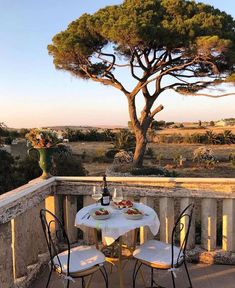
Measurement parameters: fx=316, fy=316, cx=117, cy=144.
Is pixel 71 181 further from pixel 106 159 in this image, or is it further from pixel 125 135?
pixel 125 135

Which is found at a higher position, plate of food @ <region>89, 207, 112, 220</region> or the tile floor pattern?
plate of food @ <region>89, 207, 112, 220</region>

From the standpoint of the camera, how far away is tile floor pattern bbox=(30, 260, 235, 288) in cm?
252

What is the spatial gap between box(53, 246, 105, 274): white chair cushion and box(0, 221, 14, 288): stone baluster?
1.02 feet

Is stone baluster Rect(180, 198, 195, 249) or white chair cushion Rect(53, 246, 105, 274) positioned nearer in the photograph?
white chair cushion Rect(53, 246, 105, 274)

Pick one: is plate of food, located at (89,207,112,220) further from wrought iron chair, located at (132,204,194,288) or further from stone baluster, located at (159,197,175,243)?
stone baluster, located at (159,197,175,243)

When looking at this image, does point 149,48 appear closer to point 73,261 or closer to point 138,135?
point 138,135

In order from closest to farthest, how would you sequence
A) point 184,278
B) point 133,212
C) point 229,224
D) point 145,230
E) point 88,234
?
point 133,212 < point 184,278 < point 229,224 < point 145,230 < point 88,234

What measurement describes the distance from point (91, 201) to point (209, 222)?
3.64 feet

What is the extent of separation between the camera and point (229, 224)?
282 cm

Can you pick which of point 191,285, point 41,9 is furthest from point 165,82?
point 191,285

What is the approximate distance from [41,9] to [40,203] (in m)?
5.68

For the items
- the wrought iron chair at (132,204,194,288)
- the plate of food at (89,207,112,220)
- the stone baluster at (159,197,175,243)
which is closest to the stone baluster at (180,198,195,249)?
the stone baluster at (159,197,175,243)

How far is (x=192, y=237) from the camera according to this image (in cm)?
295

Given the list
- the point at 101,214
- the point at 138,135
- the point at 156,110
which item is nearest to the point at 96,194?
A: the point at 101,214
